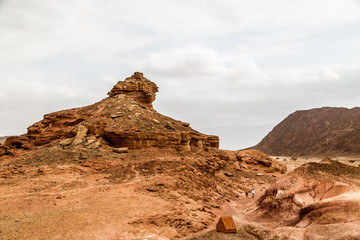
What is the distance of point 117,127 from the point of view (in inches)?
817

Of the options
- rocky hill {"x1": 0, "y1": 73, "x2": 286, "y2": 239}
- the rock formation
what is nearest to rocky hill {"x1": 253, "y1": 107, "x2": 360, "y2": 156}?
rocky hill {"x1": 0, "y1": 73, "x2": 286, "y2": 239}

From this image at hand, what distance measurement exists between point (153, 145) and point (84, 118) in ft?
28.0

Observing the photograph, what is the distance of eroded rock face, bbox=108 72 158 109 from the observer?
28.9 m

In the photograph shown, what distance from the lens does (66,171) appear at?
1492 cm

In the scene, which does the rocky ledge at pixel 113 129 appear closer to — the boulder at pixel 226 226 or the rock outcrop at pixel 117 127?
the rock outcrop at pixel 117 127

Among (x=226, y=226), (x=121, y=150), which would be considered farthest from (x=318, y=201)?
(x=121, y=150)

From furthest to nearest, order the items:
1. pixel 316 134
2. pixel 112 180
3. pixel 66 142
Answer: pixel 316 134 → pixel 66 142 → pixel 112 180

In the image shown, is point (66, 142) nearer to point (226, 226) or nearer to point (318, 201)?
point (226, 226)

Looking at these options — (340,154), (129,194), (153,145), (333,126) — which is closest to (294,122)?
(333,126)

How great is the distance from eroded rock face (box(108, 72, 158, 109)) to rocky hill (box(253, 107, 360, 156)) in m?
49.5

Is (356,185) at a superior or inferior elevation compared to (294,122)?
inferior

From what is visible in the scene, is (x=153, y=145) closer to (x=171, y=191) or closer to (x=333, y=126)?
(x=171, y=191)

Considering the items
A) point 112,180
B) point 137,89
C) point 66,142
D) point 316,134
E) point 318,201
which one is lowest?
point 318,201

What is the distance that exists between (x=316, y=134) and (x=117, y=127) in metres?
74.3
